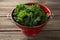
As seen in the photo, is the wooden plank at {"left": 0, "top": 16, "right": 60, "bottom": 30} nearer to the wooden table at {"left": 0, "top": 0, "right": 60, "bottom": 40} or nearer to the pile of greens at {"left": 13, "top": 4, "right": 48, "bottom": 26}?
the wooden table at {"left": 0, "top": 0, "right": 60, "bottom": 40}

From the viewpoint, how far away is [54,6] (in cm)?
142

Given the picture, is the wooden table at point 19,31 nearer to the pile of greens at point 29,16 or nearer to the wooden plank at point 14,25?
the wooden plank at point 14,25

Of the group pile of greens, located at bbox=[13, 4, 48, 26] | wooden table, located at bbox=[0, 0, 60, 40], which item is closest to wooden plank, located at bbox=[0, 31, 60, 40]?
wooden table, located at bbox=[0, 0, 60, 40]

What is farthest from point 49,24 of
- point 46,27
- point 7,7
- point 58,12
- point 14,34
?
point 7,7

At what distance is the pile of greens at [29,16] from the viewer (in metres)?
1.10

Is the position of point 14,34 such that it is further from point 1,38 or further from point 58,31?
point 58,31

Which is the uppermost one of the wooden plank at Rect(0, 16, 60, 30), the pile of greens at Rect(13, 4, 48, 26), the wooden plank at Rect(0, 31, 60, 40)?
the pile of greens at Rect(13, 4, 48, 26)

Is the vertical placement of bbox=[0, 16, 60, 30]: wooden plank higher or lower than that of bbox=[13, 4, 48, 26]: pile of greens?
lower

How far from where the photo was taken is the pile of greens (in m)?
1.10

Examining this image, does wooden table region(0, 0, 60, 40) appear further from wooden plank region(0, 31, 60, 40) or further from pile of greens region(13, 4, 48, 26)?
pile of greens region(13, 4, 48, 26)

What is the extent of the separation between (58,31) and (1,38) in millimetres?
416

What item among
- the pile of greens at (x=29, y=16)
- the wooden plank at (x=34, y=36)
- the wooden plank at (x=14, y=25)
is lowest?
the wooden plank at (x=34, y=36)

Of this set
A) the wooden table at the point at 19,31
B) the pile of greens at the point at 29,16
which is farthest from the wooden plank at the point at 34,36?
the pile of greens at the point at 29,16

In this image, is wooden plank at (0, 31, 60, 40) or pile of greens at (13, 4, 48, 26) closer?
pile of greens at (13, 4, 48, 26)
